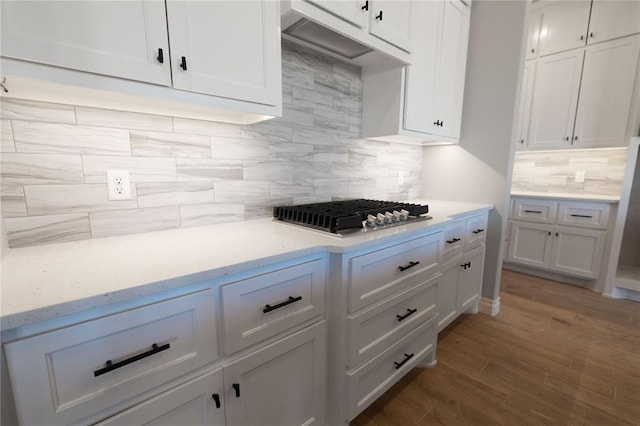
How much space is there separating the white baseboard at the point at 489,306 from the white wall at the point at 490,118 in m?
0.04

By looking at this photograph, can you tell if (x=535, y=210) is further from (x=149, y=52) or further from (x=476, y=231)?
(x=149, y=52)

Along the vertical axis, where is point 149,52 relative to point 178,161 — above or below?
above

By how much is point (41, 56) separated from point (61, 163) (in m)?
0.44

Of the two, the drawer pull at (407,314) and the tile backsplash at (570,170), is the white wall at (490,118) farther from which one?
the tile backsplash at (570,170)

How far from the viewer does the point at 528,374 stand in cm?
169

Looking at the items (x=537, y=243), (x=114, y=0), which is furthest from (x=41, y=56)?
(x=537, y=243)

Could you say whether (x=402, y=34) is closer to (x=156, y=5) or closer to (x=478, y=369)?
(x=156, y=5)

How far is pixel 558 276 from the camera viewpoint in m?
3.16

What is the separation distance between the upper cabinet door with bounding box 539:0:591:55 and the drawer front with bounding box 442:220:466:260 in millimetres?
2812

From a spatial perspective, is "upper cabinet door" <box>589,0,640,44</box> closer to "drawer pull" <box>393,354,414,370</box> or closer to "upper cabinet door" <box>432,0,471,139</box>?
"upper cabinet door" <box>432,0,471,139</box>

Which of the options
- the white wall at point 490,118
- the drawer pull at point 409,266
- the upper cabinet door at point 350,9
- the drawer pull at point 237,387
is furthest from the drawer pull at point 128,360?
the white wall at point 490,118

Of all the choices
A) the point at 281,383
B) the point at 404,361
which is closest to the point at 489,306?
the point at 404,361

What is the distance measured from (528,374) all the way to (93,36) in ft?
8.49

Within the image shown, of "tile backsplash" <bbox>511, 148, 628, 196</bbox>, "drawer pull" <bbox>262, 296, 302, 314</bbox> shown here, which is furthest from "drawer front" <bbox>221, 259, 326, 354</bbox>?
"tile backsplash" <bbox>511, 148, 628, 196</bbox>
